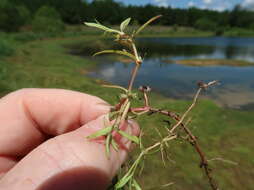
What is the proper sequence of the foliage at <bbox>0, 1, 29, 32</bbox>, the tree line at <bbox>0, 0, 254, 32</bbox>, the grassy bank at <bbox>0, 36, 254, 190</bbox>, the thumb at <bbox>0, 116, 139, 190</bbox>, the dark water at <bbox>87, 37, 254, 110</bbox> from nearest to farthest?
1. the thumb at <bbox>0, 116, 139, 190</bbox>
2. the grassy bank at <bbox>0, 36, 254, 190</bbox>
3. the dark water at <bbox>87, 37, 254, 110</bbox>
4. the foliage at <bbox>0, 1, 29, 32</bbox>
5. the tree line at <bbox>0, 0, 254, 32</bbox>

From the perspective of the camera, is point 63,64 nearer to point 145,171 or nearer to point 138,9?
point 145,171

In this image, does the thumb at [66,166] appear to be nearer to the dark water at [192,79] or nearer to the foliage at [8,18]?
the dark water at [192,79]

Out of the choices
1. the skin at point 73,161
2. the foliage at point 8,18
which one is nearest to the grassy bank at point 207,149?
the skin at point 73,161

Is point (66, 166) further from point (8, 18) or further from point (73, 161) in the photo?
point (8, 18)

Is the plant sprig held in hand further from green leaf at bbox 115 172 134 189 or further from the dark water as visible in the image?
the dark water

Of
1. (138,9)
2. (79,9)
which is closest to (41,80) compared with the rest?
(79,9)

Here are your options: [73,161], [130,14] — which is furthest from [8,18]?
[130,14]

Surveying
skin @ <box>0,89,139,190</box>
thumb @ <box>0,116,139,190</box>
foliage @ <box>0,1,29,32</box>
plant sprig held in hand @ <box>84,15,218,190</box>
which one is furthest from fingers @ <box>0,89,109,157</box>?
foliage @ <box>0,1,29,32</box>
